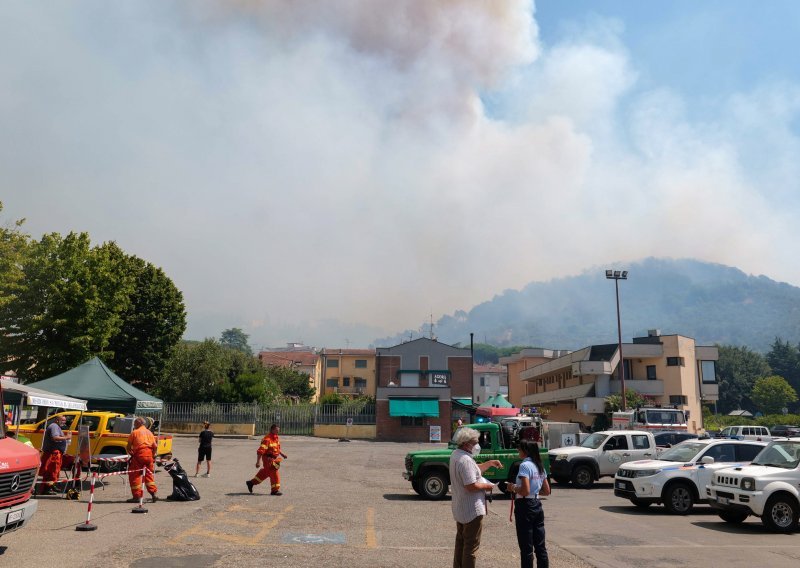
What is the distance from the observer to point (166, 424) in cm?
4450

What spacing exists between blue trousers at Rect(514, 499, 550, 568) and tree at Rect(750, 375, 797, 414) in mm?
107498

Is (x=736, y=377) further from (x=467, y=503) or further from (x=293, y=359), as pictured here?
(x=467, y=503)

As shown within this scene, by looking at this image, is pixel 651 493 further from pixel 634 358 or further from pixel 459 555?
pixel 634 358

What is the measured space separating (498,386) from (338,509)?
114 meters

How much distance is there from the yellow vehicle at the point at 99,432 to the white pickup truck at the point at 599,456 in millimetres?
13016

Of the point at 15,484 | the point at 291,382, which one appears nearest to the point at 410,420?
the point at 15,484

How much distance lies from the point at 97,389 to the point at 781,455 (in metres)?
20.0

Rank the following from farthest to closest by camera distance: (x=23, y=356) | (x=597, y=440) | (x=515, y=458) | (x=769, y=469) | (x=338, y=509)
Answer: (x=23, y=356)
(x=597, y=440)
(x=515, y=458)
(x=338, y=509)
(x=769, y=469)

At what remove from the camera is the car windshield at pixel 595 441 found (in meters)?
20.4

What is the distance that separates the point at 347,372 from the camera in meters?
103

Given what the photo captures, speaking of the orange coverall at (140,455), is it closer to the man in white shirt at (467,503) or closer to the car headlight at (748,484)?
the man in white shirt at (467,503)

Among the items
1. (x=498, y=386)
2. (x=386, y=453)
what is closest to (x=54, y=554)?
(x=386, y=453)

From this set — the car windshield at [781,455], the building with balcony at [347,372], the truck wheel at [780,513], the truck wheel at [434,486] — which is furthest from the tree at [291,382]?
the truck wheel at [780,513]

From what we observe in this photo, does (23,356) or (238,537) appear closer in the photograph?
(238,537)
